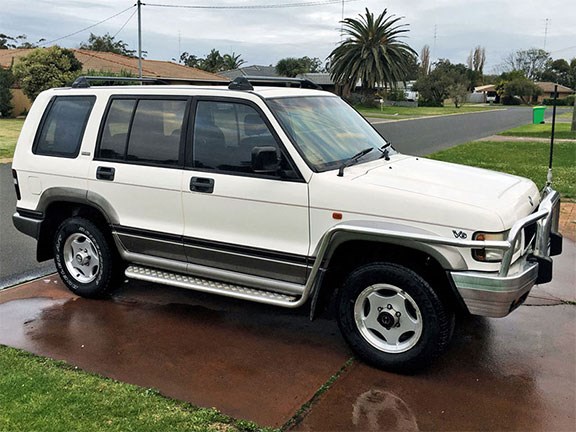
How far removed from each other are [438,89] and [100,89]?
81.7m

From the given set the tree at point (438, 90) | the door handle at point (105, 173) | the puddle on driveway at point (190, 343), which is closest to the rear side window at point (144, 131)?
the door handle at point (105, 173)

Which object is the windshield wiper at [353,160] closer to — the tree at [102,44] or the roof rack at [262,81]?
the roof rack at [262,81]

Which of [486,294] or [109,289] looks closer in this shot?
[486,294]

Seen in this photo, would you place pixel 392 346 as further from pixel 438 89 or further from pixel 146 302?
pixel 438 89

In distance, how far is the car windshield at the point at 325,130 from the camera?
462 centimetres

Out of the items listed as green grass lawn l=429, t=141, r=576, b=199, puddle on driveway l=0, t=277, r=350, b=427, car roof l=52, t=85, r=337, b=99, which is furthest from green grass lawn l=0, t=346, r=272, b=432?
green grass lawn l=429, t=141, r=576, b=199

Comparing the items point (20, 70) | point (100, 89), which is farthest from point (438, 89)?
point (100, 89)

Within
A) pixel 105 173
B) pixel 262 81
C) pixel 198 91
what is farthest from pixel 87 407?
pixel 262 81

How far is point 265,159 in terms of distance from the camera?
14.3 ft

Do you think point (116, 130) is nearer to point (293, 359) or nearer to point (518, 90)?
point (293, 359)

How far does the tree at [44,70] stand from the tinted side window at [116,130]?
94.8 feet

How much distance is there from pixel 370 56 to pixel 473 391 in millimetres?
62942

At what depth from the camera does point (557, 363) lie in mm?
4457

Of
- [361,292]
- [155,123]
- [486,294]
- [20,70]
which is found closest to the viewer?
[486,294]
